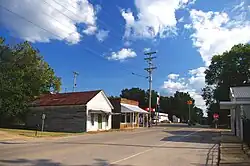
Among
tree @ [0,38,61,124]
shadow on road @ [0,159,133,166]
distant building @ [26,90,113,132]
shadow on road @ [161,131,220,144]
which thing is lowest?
shadow on road @ [161,131,220,144]

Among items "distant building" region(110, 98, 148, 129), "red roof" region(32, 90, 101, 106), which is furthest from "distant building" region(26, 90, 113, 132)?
"distant building" region(110, 98, 148, 129)

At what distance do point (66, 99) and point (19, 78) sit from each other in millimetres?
6894

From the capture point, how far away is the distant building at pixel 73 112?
39.3 meters

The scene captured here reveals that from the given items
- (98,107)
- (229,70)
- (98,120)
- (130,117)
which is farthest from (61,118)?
(229,70)

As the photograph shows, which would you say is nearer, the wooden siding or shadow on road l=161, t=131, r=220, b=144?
shadow on road l=161, t=131, r=220, b=144

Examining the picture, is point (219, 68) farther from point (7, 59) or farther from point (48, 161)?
point (48, 161)

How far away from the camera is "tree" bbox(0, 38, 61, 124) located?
3885 cm

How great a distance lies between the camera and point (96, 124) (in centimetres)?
4172

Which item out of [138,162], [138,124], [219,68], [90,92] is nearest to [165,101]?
[219,68]

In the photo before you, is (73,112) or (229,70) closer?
(73,112)

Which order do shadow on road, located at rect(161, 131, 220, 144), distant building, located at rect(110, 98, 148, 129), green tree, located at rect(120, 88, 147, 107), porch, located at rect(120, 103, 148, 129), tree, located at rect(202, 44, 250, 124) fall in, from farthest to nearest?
1. green tree, located at rect(120, 88, 147, 107)
2. tree, located at rect(202, 44, 250, 124)
3. porch, located at rect(120, 103, 148, 129)
4. distant building, located at rect(110, 98, 148, 129)
5. shadow on road, located at rect(161, 131, 220, 144)

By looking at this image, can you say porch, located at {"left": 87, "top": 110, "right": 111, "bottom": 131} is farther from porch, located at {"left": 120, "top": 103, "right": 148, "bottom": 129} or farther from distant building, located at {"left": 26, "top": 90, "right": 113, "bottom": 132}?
porch, located at {"left": 120, "top": 103, "right": 148, "bottom": 129}

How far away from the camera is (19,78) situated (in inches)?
1587

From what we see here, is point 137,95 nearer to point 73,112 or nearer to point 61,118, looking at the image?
point 61,118
